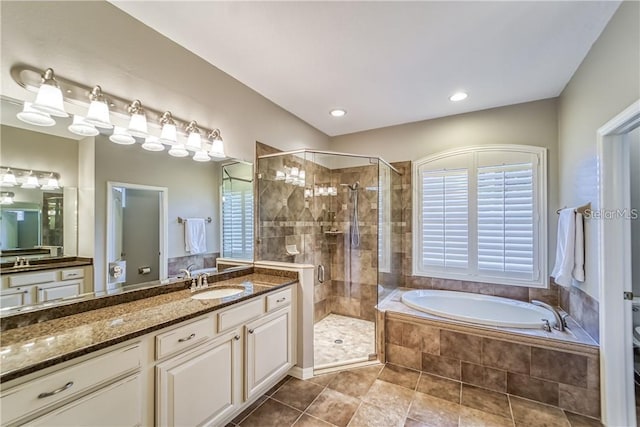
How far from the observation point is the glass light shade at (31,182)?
1365 mm

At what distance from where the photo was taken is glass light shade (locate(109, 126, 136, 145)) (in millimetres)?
1648

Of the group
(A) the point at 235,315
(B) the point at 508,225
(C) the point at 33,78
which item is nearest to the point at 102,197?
(C) the point at 33,78

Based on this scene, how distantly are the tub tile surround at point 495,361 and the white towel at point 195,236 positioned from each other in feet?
Result: 6.10

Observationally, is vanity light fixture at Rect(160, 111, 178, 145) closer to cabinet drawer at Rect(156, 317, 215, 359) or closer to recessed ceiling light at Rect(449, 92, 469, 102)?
cabinet drawer at Rect(156, 317, 215, 359)

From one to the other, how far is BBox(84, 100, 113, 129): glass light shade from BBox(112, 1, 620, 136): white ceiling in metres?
0.62

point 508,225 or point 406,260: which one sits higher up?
point 508,225

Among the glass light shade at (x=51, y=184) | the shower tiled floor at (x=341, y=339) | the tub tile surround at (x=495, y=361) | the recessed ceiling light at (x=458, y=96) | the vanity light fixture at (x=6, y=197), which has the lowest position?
the shower tiled floor at (x=341, y=339)

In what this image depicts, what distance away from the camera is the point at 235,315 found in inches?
70.1

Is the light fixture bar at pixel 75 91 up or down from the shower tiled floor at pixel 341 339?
up

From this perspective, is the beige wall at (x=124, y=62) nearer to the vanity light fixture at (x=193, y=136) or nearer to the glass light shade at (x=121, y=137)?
the vanity light fixture at (x=193, y=136)

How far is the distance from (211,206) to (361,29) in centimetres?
176

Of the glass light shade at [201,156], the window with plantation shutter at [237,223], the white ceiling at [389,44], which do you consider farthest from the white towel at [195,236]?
the white ceiling at [389,44]

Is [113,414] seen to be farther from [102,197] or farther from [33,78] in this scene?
[33,78]

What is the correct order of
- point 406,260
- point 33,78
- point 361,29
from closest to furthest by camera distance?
point 33,78 → point 361,29 → point 406,260
